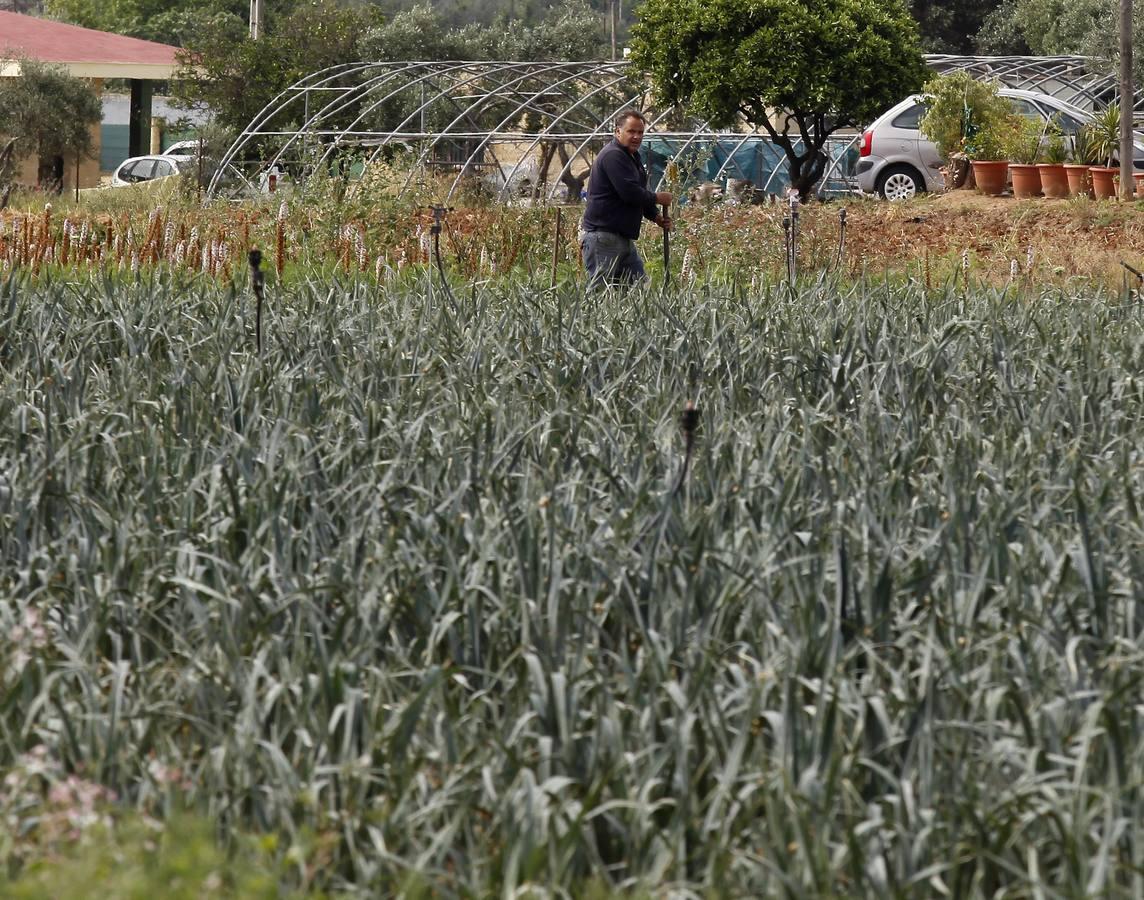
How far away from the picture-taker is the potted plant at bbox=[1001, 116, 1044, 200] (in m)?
18.2

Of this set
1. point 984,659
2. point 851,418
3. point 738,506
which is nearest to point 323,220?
point 851,418

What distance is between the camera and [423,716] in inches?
111

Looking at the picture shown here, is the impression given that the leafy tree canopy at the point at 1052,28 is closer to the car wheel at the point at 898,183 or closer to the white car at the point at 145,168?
the car wheel at the point at 898,183

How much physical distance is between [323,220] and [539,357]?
20.5 feet

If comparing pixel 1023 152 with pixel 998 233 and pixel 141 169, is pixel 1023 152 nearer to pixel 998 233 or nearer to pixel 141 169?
pixel 998 233

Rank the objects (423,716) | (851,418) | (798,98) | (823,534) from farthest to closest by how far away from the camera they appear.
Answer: (798,98) → (851,418) → (823,534) → (423,716)

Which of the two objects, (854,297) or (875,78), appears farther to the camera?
(875,78)

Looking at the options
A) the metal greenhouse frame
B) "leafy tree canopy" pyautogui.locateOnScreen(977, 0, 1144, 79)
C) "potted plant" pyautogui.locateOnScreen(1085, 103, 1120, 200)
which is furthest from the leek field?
"leafy tree canopy" pyautogui.locateOnScreen(977, 0, 1144, 79)

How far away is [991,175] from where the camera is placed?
18.5 meters

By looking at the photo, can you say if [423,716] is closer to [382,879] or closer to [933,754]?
[382,879]

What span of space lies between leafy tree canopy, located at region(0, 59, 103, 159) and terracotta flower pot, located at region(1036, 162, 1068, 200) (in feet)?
62.0

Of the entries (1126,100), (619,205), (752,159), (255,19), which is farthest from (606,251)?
(255,19)

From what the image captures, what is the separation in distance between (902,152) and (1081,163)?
2.71 m

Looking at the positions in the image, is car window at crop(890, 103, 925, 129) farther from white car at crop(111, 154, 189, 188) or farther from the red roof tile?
the red roof tile
